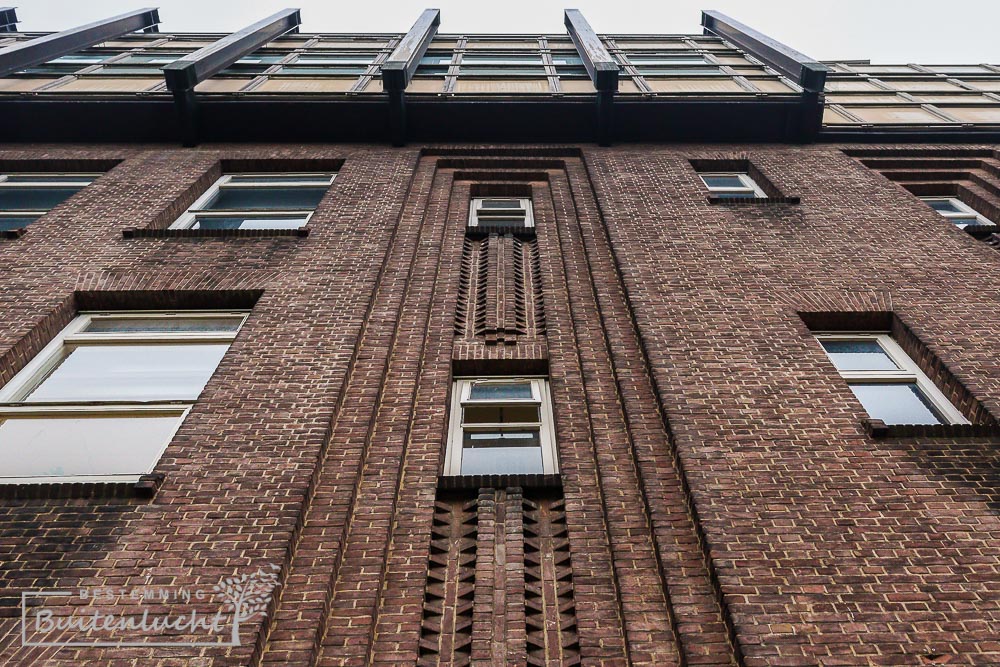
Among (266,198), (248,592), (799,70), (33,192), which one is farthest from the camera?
(799,70)

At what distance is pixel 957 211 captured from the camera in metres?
12.9

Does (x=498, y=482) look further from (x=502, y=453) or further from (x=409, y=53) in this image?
(x=409, y=53)

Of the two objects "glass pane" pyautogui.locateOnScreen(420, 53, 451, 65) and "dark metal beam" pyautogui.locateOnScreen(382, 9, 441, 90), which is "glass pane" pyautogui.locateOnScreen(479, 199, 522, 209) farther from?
"glass pane" pyautogui.locateOnScreen(420, 53, 451, 65)

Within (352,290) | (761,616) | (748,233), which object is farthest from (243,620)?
(748,233)

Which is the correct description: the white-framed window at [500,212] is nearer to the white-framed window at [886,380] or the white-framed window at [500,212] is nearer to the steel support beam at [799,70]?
the white-framed window at [886,380]

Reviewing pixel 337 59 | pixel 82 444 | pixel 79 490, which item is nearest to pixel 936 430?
pixel 79 490

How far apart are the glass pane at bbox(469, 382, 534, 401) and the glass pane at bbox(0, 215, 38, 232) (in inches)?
341

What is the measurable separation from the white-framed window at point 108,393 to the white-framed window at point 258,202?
3.14 meters

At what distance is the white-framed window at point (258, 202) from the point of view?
11102 mm

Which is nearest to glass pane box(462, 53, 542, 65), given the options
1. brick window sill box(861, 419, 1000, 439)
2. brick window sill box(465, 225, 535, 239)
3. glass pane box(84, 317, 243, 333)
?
brick window sill box(465, 225, 535, 239)

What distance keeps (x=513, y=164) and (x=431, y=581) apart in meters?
10.3

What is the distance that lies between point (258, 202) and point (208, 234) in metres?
2.45

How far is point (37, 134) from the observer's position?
1412cm

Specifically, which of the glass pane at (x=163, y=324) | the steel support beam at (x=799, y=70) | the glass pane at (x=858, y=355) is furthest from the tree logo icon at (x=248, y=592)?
the steel support beam at (x=799, y=70)
